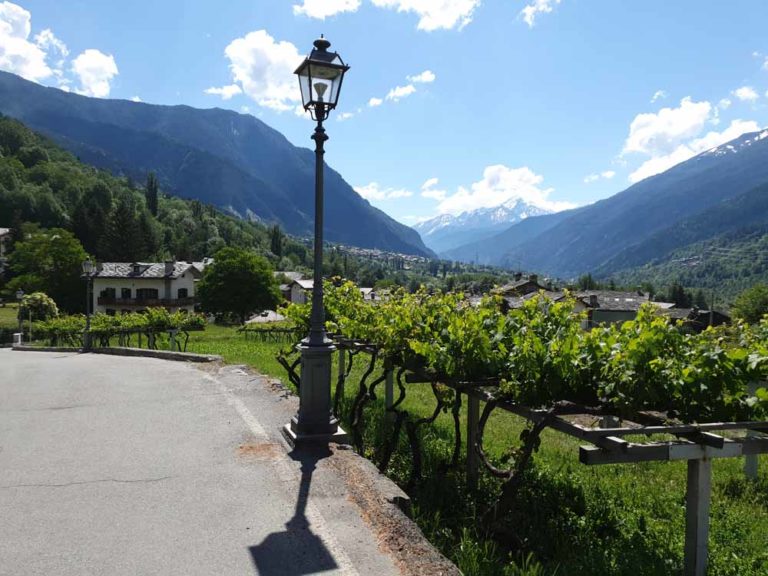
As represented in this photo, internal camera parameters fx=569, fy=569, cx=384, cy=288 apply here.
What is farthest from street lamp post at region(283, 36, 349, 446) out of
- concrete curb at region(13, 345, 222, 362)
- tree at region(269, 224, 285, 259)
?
tree at region(269, 224, 285, 259)

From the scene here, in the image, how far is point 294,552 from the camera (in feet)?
14.5

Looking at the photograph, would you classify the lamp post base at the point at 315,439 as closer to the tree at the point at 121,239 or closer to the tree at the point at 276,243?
the tree at the point at 121,239

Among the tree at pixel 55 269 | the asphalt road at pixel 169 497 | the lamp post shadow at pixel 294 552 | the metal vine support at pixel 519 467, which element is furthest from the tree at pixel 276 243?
the metal vine support at pixel 519 467

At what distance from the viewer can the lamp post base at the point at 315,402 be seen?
7012 mm

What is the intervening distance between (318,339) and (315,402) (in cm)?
79

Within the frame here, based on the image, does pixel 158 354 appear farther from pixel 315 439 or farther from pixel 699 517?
pixel 699 517

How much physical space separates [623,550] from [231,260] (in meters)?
65.3

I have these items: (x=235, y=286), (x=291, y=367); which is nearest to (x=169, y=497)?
(x=291, y=367)

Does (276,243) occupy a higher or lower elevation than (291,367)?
higher

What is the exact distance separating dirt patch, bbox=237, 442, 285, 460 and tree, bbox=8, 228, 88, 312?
71.7m

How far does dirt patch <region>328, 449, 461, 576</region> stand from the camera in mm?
4152

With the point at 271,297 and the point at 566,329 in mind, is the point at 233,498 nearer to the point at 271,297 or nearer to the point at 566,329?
the point at 566,329

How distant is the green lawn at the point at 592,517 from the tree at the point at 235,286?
199 feet

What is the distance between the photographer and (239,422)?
865cm
